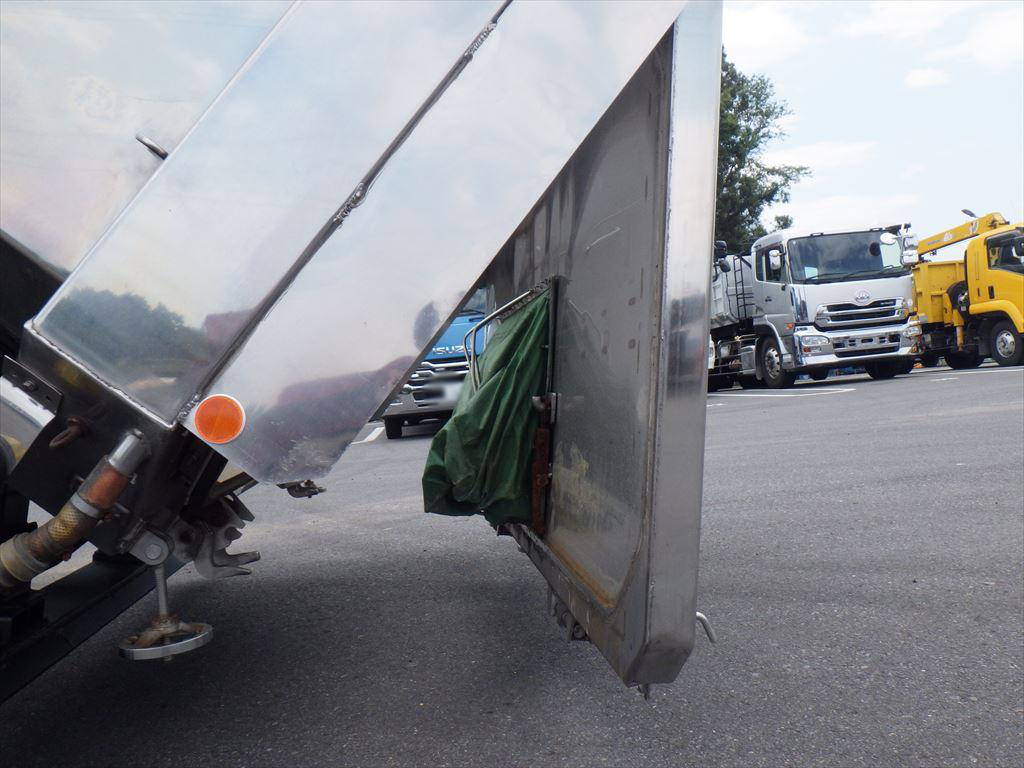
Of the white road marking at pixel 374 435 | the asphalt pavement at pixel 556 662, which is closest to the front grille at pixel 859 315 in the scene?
the white road marking at pixel 374 435

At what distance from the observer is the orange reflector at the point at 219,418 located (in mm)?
1882

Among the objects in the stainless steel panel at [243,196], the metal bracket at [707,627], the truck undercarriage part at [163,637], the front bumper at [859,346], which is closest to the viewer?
the stainless steel panel at [243,196]

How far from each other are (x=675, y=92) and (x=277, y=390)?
1.01m

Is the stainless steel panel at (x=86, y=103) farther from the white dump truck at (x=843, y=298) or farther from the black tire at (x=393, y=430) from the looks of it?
the white dump truck at (x=843, y=298)

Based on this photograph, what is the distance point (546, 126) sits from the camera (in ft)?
6.40

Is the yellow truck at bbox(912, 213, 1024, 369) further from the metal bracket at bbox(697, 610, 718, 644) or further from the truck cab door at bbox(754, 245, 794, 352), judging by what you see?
the metal bracket at bbox(697, 610, 718, 644)

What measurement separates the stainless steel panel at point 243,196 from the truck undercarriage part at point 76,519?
20cm

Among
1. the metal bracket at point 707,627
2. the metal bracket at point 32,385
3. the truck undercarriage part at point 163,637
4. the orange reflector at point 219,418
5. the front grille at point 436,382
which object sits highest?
the metal bracket at point 32,385

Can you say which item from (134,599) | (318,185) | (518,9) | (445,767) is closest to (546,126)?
(518,9)

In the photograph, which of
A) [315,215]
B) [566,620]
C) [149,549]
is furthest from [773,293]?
[315,215]

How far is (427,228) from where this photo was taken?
1.93 meters

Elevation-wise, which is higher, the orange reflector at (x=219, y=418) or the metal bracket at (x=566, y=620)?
the orange reflector at (x=219, y=418)

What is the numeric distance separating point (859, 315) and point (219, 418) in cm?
1635

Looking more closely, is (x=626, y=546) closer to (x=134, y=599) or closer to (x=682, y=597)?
(x=682, y=597)
